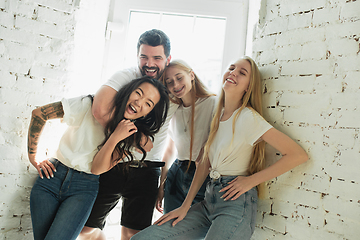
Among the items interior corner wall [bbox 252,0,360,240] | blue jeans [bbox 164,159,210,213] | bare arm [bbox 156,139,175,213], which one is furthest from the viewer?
bare arm [bbox 156,139,175,213]

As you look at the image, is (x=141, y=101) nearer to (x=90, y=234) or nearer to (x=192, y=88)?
(x=192, y=88)

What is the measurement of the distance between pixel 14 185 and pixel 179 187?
1037 mm

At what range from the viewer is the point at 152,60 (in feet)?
5.49

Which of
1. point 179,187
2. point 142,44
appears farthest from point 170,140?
point 142,44

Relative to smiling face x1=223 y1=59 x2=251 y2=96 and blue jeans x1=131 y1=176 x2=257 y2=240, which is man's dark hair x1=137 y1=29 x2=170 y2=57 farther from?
blue jeans x1=131 y1=176 x2=257 y2=240

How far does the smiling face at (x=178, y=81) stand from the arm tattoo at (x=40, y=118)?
A: 0.70 meters

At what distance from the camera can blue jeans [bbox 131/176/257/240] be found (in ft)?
4.12

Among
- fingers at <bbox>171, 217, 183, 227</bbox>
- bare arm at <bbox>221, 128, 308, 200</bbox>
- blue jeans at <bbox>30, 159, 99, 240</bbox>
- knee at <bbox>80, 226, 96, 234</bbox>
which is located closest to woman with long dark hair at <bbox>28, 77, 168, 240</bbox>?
blue jeans at <bbox>30, 159, 99, 240</bbox>

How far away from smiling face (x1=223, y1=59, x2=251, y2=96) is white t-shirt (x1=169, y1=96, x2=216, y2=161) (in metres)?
0.29

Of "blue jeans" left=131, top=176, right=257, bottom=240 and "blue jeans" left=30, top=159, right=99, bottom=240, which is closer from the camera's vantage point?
"blue jeans" left=131, top=176, right=257, bottom=240

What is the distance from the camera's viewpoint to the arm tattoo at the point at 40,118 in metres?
1.46

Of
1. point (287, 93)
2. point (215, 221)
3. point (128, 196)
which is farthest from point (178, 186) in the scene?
point (287, 93)

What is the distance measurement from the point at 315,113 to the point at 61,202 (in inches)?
59.7

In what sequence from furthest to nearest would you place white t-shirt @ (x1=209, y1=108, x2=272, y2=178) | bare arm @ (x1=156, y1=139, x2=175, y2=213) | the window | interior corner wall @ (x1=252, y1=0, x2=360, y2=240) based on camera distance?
the window, bare arm @ (x1=156, y1=139, x2=175, y2=213), white t-shirt @ (x1=209, y1=108, x2=272, y2=178), interior corner wall @ (x1=252, y1=0, x2=360, y2=240)
